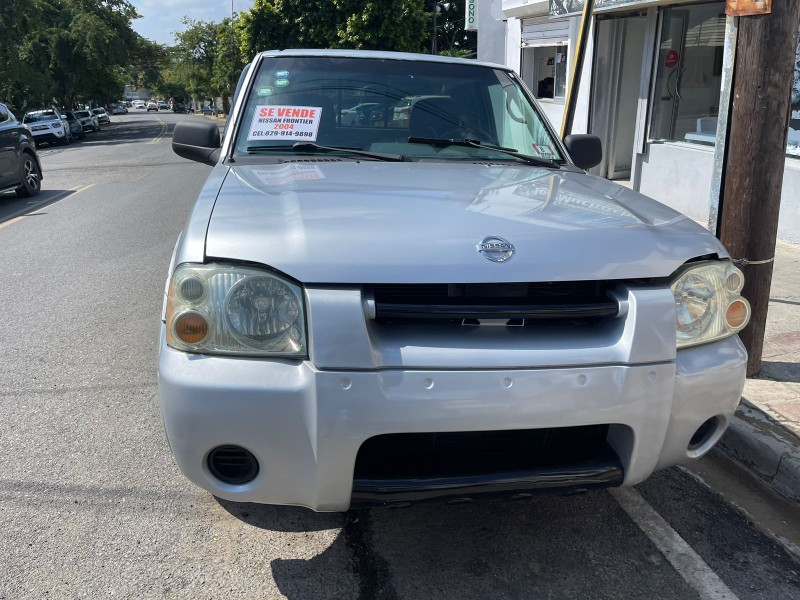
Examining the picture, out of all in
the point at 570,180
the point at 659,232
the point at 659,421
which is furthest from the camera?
the point at 570,180

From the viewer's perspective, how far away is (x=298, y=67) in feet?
12.6

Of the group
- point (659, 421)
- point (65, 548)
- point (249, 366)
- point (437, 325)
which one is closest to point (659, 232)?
point (659, 421)

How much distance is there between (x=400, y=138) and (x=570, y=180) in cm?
93

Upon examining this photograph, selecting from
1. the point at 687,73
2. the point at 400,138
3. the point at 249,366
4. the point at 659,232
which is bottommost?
the point at 249,366

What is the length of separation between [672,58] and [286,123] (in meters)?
8.19

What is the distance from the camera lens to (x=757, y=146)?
3.83 meters

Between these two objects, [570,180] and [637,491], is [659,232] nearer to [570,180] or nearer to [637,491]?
[570,180]

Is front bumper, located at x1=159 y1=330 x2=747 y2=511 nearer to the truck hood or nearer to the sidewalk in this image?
the truck hood

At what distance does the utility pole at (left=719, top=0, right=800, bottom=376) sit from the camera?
3.70m

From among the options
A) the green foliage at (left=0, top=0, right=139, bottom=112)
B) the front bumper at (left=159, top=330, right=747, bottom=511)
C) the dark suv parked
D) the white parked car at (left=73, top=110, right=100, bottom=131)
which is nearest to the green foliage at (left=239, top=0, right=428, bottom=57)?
the dark suv parked

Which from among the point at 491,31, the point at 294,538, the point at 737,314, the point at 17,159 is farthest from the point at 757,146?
the point at 491,31

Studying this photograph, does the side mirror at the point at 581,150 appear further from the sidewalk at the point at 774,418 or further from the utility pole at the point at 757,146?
the sidewalk at the point at 774,418

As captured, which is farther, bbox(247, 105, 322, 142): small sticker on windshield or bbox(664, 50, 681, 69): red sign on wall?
bbox(664, 50, 681, 69): red sign on wall

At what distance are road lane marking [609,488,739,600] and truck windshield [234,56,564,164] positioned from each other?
5.65ft
